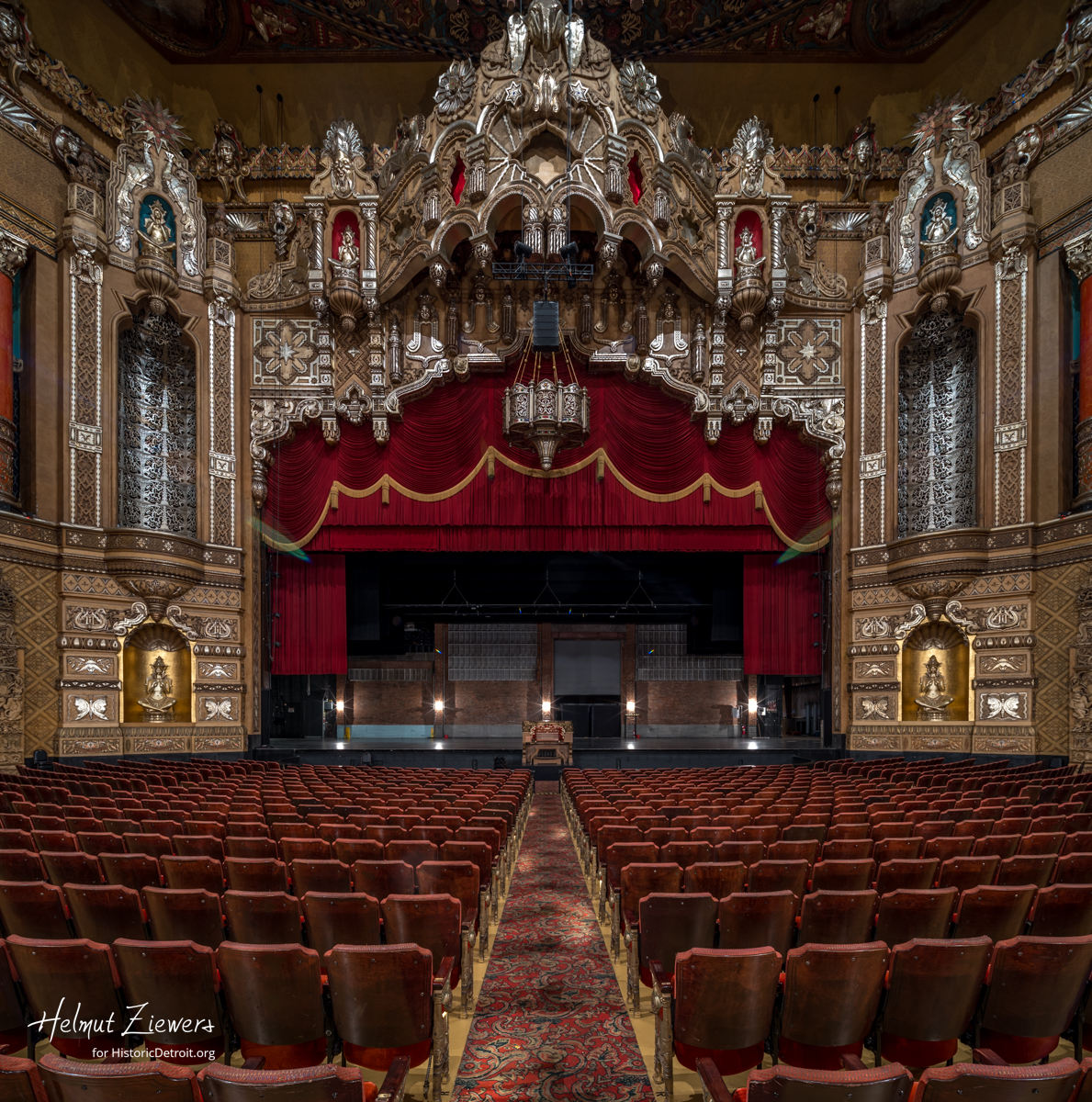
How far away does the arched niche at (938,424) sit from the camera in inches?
592

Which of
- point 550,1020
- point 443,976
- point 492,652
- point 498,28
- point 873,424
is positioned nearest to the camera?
point 443,976

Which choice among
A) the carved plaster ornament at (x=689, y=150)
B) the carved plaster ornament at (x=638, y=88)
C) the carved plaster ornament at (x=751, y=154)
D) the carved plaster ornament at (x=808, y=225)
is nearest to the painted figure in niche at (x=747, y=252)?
the carved plaster ornament at (x=751, y=154)

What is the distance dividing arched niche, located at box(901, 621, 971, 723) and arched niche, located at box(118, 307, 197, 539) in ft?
48.6

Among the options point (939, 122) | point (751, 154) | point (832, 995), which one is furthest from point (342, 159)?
point (832, 995)

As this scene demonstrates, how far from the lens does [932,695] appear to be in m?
14.9

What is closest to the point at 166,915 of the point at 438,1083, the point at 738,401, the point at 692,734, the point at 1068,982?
the point at 438,1083

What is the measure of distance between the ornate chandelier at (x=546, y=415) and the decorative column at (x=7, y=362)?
8.65m

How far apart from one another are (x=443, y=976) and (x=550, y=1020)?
3.37 feet

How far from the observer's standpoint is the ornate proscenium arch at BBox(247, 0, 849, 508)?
15031 millimetres

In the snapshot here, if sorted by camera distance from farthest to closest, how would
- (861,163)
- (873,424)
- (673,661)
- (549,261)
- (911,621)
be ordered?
(673,661) < (861,163) < (873,424) < (549,261) < (911,621)

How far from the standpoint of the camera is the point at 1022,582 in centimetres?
1375

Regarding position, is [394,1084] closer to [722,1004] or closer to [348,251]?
[722,1004]

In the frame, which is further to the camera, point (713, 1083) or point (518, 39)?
point (518, 39)

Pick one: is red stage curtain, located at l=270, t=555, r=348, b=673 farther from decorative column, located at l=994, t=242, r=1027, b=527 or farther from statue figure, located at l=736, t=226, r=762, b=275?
decorative column, located at l=994, t=242, r=1027, b=527
